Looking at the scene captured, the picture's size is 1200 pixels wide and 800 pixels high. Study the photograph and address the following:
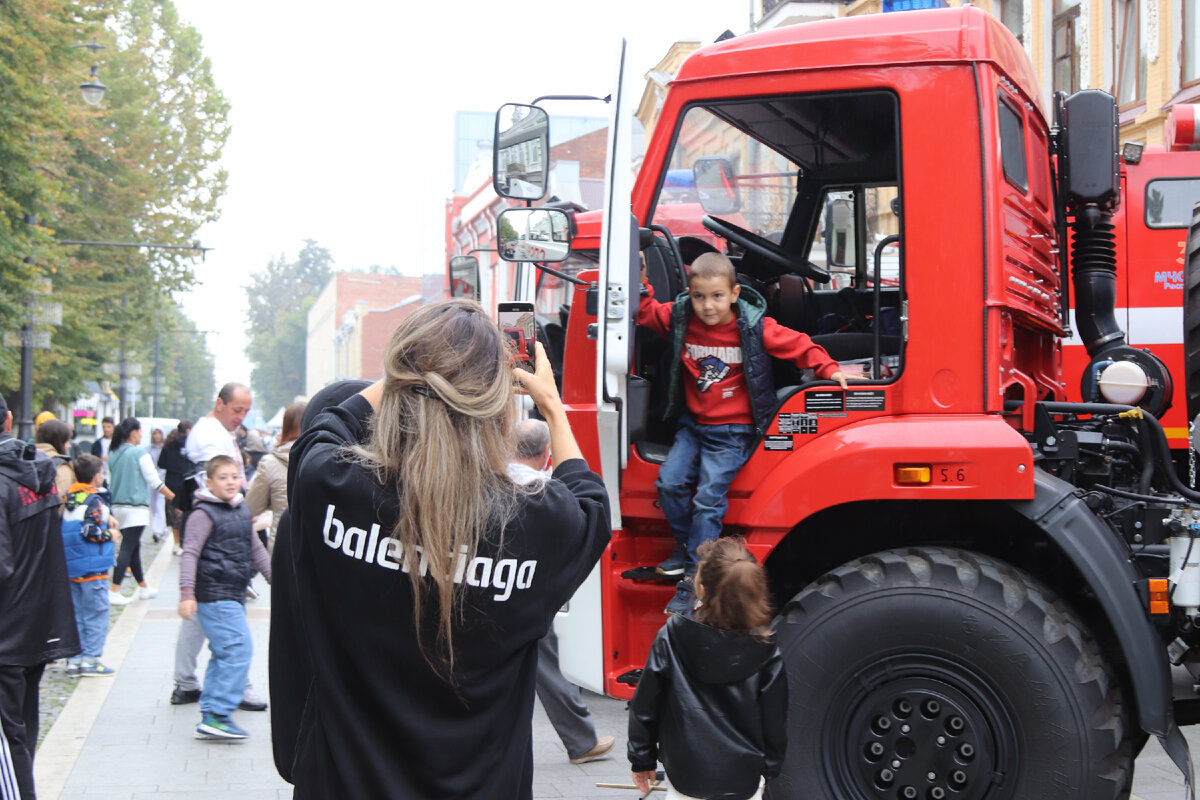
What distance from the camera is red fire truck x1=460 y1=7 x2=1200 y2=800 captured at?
4.14 m

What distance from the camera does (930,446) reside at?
4285 millimetres

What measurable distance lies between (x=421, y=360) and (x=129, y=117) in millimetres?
27508

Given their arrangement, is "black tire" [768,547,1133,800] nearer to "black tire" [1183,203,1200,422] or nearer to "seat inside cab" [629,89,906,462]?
"seat inside cab" [629,89,906,462]

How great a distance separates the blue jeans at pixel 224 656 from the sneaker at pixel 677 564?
332 centimetres

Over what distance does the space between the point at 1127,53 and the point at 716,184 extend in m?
13.2

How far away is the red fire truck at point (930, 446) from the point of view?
414 cm

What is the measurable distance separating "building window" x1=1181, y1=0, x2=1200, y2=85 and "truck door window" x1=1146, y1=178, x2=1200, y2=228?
5164 millimetres

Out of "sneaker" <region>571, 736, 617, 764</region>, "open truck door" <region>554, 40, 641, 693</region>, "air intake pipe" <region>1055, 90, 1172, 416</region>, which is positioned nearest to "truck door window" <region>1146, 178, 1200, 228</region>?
"air intake pipe" <region>1055, 90, 1172, 416</region>

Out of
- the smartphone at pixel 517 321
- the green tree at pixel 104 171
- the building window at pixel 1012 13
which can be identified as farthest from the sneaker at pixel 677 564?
the building window at pixel 1012 13

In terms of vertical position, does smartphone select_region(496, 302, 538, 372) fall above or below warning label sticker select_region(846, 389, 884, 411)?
above

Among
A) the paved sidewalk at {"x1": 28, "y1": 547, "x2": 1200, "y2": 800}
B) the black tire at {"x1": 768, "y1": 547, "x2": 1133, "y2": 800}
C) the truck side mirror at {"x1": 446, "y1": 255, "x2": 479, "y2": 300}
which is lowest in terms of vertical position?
the paved sidewalk at {"x1": 28, "y1": 547, "x2": 1200, "y2": 800}

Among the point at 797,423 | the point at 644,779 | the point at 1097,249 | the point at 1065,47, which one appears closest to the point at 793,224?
the point at 1097,249

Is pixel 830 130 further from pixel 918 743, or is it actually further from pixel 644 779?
pixel 644 779

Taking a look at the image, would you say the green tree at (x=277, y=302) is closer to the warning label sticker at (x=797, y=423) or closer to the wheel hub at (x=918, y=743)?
the warning label sticker at (x=797, y=423)
